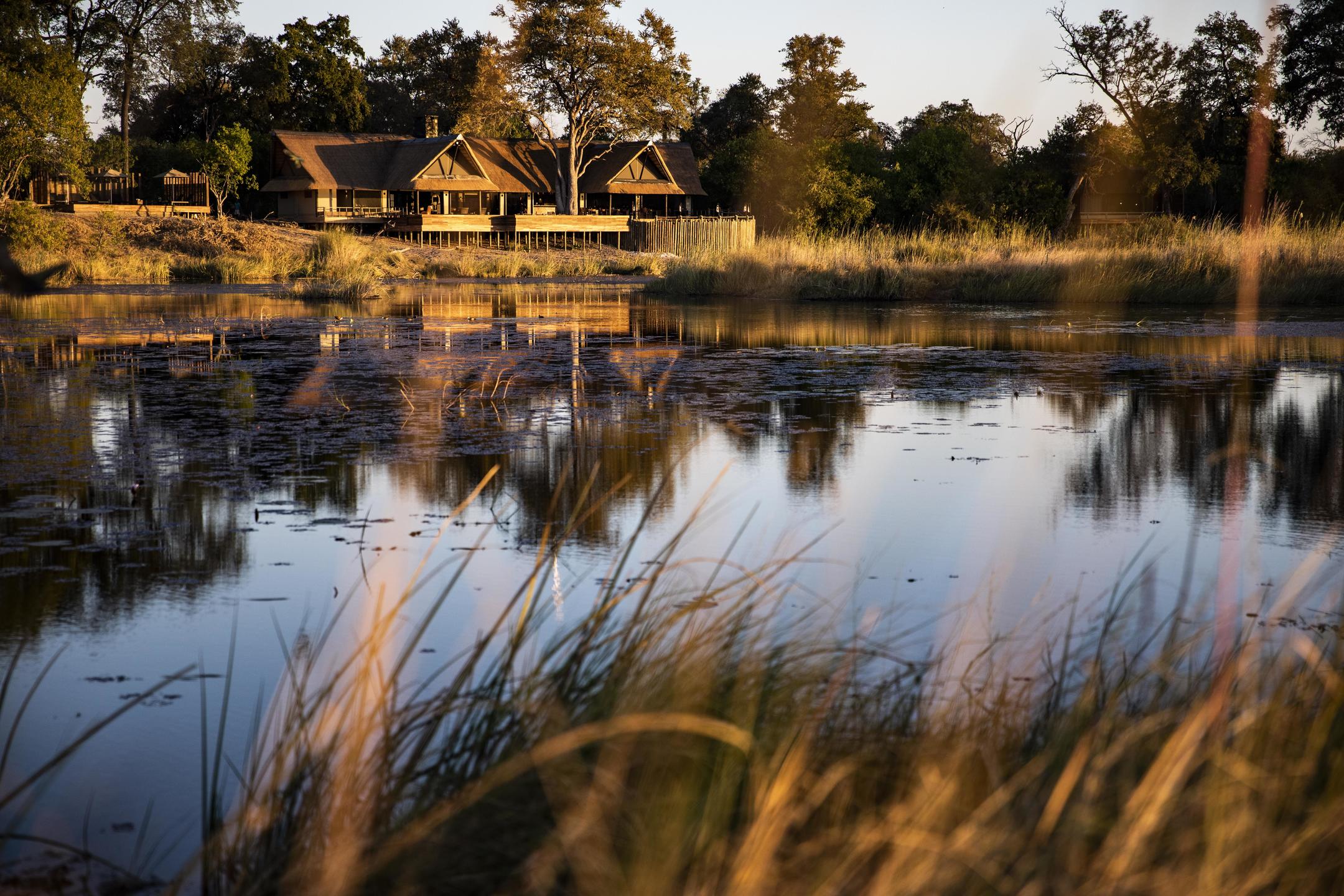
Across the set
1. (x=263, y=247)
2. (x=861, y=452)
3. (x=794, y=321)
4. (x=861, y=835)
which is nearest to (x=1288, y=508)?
(x=861, y=452)

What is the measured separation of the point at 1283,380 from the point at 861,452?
206 inches

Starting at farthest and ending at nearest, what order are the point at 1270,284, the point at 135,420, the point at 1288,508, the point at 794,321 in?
1. the point at 1270,284
2. the point at 794,321
3. the point at 135,420
4. the point at 1288,508

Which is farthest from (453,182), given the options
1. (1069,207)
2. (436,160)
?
(1069,207)

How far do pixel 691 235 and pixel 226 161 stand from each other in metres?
20.8

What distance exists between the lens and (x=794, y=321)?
19.8 meters

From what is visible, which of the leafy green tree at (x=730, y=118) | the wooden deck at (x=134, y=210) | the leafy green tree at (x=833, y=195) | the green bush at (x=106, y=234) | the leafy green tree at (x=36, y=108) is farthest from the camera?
the leafy green tree at (x=730, y=118)

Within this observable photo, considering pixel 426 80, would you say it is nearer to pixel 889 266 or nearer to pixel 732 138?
pixel 732 138

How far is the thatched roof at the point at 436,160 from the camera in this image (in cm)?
5581

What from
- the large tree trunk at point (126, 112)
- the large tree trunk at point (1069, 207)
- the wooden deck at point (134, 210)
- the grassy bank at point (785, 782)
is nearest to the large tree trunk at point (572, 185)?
the wooden deck at point (134, 210)

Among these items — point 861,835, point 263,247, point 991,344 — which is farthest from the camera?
point 263,247

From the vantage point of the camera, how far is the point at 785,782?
2.40m

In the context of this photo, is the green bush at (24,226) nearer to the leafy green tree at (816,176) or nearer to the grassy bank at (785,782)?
the leafy green tree at (816,176)

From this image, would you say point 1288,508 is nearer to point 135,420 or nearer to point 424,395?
point 424,395

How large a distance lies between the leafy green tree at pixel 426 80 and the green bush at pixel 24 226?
3519cm
